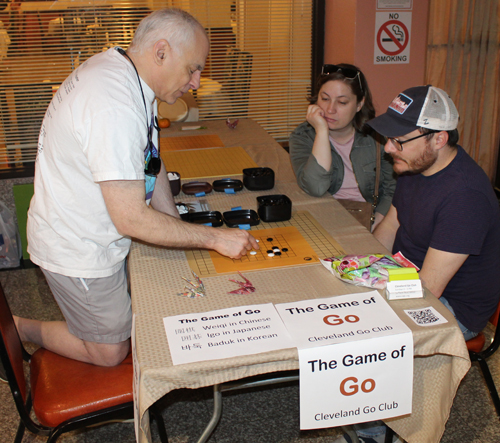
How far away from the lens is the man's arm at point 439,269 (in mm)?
1495

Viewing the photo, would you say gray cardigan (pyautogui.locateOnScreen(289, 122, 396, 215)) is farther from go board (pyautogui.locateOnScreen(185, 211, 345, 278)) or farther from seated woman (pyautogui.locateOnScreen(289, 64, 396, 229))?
go board (pyautogui.locateOnScreen(185, 211, 345, 278))

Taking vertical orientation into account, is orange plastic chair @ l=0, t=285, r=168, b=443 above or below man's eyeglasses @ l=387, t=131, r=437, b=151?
below

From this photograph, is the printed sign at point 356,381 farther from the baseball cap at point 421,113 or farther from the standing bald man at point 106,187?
the baseball cap at point 421,113

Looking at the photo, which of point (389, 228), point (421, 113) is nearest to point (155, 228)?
point (421, 113)

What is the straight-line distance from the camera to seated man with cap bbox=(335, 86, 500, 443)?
151 cm

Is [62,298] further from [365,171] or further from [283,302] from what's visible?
[365,171]

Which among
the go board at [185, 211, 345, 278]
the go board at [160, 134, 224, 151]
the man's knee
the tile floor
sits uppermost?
the go board at [160, 134, 224, 151]

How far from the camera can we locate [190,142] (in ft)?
9.84

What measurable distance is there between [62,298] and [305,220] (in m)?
0.88

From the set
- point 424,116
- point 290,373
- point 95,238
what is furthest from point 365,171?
point 95,238

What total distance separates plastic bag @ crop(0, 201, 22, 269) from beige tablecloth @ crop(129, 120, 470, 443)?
195cm

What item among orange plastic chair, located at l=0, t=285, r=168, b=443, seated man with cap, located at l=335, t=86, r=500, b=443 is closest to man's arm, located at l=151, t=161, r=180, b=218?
orange plastic chair, located at l=0, t=285, r=168, b=443

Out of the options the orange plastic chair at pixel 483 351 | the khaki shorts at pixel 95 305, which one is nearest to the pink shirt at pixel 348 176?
the orange plastic chair at pixel 483 351

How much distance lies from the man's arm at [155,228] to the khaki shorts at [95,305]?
0.95 ft
